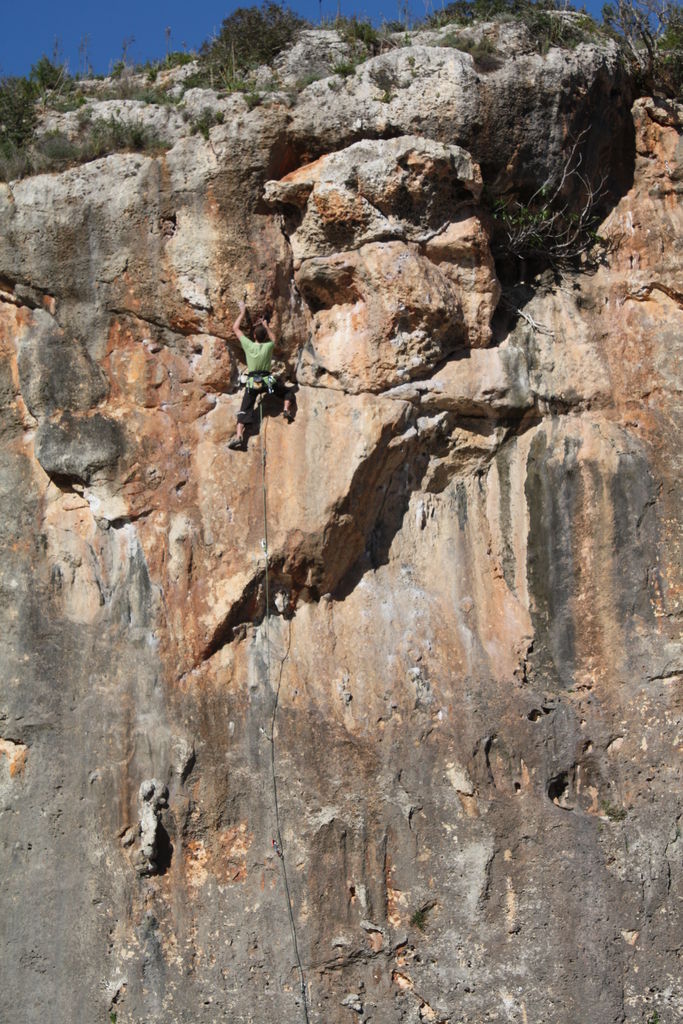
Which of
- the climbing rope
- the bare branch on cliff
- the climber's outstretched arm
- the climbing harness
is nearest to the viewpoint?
the climbing rope

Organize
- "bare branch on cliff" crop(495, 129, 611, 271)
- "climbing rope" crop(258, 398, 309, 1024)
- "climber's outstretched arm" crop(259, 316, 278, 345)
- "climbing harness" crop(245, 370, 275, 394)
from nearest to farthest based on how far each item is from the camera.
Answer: "climbing rope" crop(258, 398, 309, 1024), "climbing harness" crop(245, 370, 275, 394), "climber's outstretched arm" crop(259, 316, 278, 345), "bare branch on cliff" crop(495, 129, 611, 271)

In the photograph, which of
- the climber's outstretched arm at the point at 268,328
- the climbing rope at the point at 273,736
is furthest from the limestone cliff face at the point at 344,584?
the climber's outstretched arm at the point at 268,328

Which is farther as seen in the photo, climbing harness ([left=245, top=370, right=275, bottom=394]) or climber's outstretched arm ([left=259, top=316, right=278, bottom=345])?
climber's outstretched arm ([left=259, top=316, right=278, bottom=345])

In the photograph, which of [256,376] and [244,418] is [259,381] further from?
[244,418]

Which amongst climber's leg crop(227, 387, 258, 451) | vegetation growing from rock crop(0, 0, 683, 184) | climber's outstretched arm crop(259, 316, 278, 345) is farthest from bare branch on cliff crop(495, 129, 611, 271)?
climber's leg crop(227, 387, 258, 451)

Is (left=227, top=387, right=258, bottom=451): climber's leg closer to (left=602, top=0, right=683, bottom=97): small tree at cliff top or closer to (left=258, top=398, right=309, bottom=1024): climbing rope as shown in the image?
(left=258, top=398, right=309, bottom=1024): climbing rope

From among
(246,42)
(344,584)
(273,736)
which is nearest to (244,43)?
(246,42)

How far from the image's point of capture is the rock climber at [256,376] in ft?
28.8

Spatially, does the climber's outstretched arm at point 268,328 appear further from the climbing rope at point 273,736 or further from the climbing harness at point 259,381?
the climbing rope at point 273,736

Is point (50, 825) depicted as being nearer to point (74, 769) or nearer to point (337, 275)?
point (74, 769)

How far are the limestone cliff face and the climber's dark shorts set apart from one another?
7.0 inches

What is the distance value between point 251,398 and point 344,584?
72.6 inches

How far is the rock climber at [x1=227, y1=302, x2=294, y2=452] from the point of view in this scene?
8781 mm

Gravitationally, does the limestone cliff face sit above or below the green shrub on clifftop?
below
